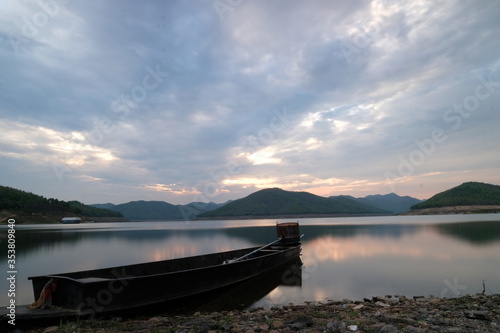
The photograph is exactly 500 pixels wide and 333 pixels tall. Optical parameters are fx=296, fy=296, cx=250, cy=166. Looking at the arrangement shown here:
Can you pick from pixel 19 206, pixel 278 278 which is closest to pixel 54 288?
pixel 278 278

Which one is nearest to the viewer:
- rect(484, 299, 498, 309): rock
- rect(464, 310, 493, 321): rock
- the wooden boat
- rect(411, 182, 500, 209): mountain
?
rect(464, 310, 493, 321): rock

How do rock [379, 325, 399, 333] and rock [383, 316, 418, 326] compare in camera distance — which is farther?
rock [383, 316, 418, 326]

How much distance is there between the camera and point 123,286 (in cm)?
959

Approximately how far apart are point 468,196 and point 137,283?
171 m

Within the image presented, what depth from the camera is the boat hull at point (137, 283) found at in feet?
29.4

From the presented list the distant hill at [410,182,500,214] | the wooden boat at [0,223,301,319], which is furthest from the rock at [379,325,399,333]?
the distant hill at [410,182,500,214]

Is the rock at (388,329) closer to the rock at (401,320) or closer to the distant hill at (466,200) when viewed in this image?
the rock at (401,320)

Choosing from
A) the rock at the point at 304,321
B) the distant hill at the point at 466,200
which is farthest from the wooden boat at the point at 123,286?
the distant hill at the point at 466,200

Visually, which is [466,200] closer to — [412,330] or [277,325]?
[412,330]

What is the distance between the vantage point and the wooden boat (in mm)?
8859

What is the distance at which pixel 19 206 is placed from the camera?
110000mm

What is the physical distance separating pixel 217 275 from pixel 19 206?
129 metres

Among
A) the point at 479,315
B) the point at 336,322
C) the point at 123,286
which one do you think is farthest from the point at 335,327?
the point at 123,286

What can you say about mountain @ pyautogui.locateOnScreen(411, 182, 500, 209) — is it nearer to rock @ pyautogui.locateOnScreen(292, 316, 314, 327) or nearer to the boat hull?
the boat hull
